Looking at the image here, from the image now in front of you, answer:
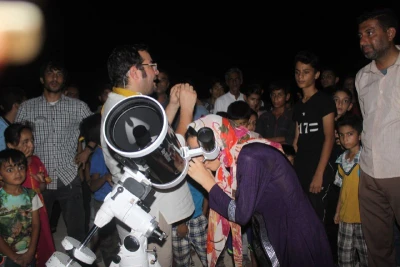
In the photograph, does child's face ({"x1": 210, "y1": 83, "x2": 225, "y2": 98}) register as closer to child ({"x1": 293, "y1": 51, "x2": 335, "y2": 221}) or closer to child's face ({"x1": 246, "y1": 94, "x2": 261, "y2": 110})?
child's face ({"x1": 246, "y1": 94, "x2": 261, "y2": 110})

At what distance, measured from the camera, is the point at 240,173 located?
6.07 feet

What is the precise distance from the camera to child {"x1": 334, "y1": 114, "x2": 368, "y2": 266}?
319cm

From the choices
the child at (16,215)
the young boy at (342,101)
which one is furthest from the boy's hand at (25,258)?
the young boy at (342,101)

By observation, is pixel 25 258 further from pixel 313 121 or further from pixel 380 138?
pixel 380 138

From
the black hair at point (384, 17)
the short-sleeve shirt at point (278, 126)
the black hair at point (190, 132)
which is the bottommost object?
the short-sleeve shirt at point (278, 126)

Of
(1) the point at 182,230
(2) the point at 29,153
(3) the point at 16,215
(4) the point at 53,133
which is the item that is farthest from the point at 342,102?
(3) the point at 16,215

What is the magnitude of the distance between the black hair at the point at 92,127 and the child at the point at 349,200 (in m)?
2.38

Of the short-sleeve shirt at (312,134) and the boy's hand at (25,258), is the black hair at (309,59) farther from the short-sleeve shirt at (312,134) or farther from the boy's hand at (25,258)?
the boy's hand at (25,258)

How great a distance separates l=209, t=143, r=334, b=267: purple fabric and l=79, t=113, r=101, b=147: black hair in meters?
1.82

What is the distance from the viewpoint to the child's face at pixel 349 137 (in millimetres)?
3439

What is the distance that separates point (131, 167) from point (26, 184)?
2242 mm

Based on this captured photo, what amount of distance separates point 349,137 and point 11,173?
307cm

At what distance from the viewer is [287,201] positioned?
6.26 feet

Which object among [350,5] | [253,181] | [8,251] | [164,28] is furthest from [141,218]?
[164,28]
